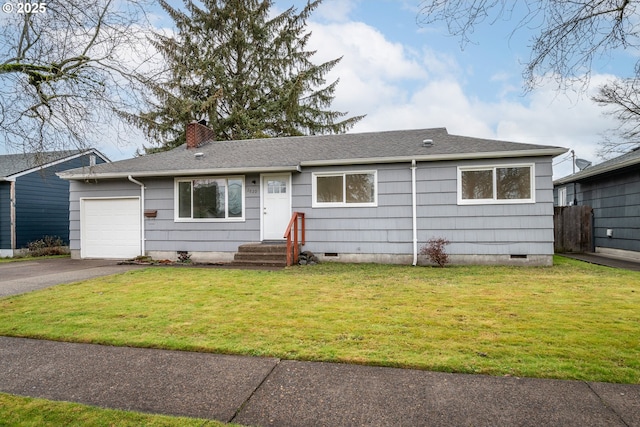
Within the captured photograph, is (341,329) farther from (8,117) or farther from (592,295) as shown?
(8,117)

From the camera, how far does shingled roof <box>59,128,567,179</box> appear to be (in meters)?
8.95

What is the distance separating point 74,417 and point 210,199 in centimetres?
858

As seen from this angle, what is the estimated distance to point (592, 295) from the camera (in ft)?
18.0

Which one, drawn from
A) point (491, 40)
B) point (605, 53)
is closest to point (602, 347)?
point (605, 53)

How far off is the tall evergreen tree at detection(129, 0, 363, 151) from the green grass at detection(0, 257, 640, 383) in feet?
50.8

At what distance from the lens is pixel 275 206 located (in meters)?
10.2

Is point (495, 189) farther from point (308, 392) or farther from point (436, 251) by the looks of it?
point (308, 392)

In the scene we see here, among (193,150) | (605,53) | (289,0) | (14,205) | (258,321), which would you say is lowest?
(258,321)

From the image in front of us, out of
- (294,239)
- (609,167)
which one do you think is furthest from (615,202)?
(294,239)

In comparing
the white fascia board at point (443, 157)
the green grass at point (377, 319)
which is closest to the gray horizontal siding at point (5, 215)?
the green grass at point (377, 319)

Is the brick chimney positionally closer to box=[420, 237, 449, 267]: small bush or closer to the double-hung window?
the double-hung window

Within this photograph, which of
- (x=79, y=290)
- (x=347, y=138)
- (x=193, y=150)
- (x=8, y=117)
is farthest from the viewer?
(x=193, y=150)

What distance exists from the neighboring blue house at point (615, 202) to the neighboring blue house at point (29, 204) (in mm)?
16735

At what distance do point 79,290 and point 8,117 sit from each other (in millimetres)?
2999
